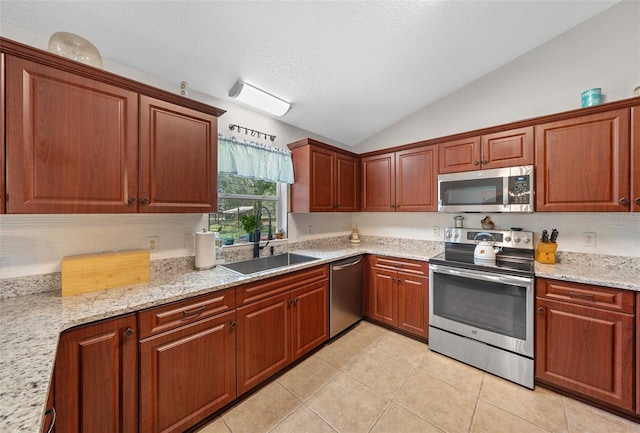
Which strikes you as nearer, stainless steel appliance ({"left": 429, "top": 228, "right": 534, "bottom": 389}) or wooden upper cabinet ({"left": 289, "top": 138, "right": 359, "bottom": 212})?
stainless steel appliance ({"left": 429, "top": 228, "right": 534, "bottom": 389})

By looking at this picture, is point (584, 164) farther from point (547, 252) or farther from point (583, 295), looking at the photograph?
point (583, 295)

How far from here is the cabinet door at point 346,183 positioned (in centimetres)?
305

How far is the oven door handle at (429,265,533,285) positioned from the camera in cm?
193

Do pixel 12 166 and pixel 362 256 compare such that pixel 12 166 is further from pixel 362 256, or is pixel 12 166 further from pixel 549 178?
pixel 549 178

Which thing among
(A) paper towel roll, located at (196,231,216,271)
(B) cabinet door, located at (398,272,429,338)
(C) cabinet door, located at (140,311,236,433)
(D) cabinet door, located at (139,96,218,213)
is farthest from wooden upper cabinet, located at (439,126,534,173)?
(C) cabinet door, located at (140,311,236,433)

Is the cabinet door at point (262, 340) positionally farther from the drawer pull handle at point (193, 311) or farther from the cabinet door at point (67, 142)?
the cabinet door at point (67, 142)

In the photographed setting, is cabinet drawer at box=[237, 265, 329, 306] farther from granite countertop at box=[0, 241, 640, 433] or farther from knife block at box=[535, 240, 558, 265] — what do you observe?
knife block at box=[535, 240, 558, 265]

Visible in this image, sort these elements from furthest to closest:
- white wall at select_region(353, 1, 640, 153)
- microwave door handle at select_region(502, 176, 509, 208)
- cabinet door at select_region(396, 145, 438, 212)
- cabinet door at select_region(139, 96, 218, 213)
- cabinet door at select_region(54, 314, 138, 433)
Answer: cabinet door at select_region(396, 145, 438, 212) → microwave door handle at select_region(502, 176, 509, 208) → white wall at select_region(353, 1, 640, 153) → cabinet door at select_region(139, 96, 218, 213) → cabinet door at select_region(54, 314, 138, 433)

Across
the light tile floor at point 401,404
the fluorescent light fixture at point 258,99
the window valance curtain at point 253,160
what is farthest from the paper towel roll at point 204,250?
the fluorescent light fixture at point 258,99

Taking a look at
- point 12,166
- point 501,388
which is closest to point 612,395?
point 501,388

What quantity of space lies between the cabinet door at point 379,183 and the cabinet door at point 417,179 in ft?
0.26

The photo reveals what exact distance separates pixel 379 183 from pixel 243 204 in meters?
1.72

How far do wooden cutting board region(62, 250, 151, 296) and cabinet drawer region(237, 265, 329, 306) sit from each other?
26.0 inches

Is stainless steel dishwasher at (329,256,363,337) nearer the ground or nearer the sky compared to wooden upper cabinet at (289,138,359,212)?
nearer the ground
